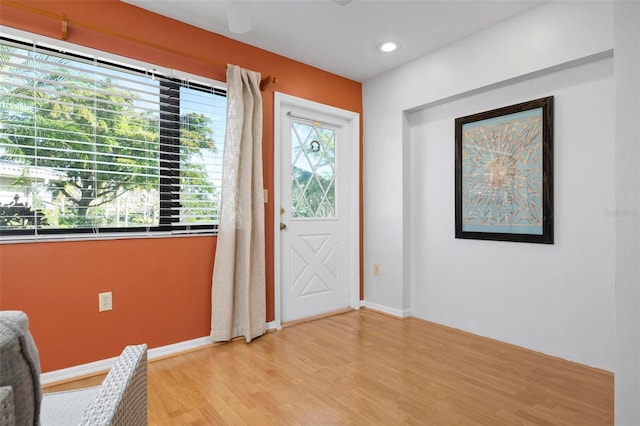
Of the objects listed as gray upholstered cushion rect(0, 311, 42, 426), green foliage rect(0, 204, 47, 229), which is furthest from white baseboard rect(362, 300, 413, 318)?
gray upholstered cushion rect(0, 311, 42, 426)

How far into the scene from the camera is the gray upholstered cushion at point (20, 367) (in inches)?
22.9

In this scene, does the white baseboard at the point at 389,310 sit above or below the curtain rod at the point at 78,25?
below

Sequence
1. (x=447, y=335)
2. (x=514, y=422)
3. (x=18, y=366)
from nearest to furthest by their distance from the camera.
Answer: (x=18, y=366) < (x=514, y=422) < (x=447, y=335)

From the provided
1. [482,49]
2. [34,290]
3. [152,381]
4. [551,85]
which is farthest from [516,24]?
[34,290]

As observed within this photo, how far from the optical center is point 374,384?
211cm

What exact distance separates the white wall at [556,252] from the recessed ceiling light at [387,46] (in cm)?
70

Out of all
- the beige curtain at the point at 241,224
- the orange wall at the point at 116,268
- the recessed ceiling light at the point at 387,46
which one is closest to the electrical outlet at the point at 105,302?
the orange wall at the point at 116,268

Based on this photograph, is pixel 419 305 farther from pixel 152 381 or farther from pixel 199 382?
pixel 152 381

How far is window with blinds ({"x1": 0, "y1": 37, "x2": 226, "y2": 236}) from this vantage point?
81.0 inches

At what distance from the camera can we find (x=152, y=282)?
2508mm

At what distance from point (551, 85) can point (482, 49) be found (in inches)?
23.7

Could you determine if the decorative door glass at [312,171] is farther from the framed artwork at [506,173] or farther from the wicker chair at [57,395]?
the wicker chair at [57,395]

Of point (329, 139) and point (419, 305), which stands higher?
point (329, 139)

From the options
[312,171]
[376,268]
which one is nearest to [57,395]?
[312,171]
